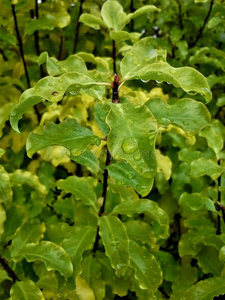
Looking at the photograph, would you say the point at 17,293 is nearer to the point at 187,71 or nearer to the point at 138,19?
the point at 187,71

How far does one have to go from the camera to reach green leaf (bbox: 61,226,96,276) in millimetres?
1301

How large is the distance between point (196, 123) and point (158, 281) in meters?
0.59

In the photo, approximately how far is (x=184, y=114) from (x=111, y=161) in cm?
37

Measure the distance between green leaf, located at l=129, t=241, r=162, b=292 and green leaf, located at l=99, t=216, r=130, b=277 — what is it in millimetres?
124

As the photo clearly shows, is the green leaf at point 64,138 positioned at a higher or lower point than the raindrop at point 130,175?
higher

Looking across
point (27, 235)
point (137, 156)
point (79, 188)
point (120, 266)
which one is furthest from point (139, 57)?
point (27, 235)

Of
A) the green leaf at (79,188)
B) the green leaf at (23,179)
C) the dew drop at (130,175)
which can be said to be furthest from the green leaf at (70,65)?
the green leaf at (23,179)

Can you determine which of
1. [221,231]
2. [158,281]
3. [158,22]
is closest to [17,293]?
[158,281]

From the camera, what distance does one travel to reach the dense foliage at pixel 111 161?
99cm

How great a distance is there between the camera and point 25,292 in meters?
1.24

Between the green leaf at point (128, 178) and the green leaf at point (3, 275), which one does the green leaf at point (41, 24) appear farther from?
the green leaf at point (3, 275)

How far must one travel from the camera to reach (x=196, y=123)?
1105mm

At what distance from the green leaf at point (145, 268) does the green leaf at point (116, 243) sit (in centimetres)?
12

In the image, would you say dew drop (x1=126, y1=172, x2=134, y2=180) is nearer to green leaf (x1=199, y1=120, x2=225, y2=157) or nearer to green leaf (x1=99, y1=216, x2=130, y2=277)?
green leaf (x1=99, y1=216, x2=130, y2=277)
